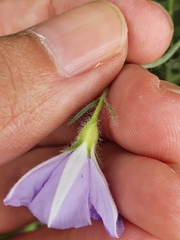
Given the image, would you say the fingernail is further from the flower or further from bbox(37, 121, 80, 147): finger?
bbox(37, 121, 80, 147): finger

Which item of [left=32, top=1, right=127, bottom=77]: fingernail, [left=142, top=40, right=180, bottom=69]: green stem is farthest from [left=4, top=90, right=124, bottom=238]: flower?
[left=142, top=40, right=180, bottom=69]: green stem

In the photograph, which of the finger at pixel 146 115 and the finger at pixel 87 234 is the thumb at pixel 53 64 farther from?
the finger at pixel 87 234

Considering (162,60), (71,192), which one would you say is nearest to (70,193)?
(71,192)

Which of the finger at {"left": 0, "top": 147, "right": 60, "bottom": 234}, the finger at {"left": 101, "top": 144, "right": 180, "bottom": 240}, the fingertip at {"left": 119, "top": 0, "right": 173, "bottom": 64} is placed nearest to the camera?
the finger at {"left": 101, "top": 144, "right": 180, "bottom": 240}

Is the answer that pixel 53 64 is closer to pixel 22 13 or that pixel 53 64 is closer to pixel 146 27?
pixel 146 27

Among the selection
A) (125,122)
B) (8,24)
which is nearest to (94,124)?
(125,122)
